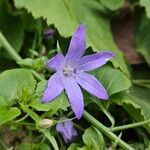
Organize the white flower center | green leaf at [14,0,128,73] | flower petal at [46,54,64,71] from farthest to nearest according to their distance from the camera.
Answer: green leaf at [14,0,128,73] < the white flower center < flower petal at [46,54,64,71]

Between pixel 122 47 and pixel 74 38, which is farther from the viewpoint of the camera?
pixel 122 47

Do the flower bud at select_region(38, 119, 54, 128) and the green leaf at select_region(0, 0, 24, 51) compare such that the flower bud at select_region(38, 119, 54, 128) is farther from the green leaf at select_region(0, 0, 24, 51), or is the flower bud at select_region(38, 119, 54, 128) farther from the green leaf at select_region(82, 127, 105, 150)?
the green leaf at select_region(0, 0, 24, 51)

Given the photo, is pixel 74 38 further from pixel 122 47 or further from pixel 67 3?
pixel 122 47

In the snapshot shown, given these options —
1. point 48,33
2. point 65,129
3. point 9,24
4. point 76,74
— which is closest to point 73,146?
point 65,129

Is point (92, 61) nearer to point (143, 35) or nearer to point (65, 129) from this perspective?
point (65, 129)

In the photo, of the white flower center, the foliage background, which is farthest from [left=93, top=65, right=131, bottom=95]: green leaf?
the white flower center

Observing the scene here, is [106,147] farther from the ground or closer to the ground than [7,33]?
closer to the ground

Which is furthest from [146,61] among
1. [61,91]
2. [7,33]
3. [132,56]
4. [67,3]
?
[61,91]

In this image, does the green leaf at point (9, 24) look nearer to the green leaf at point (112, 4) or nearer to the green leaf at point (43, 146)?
the green leaf at point (112, 4)
